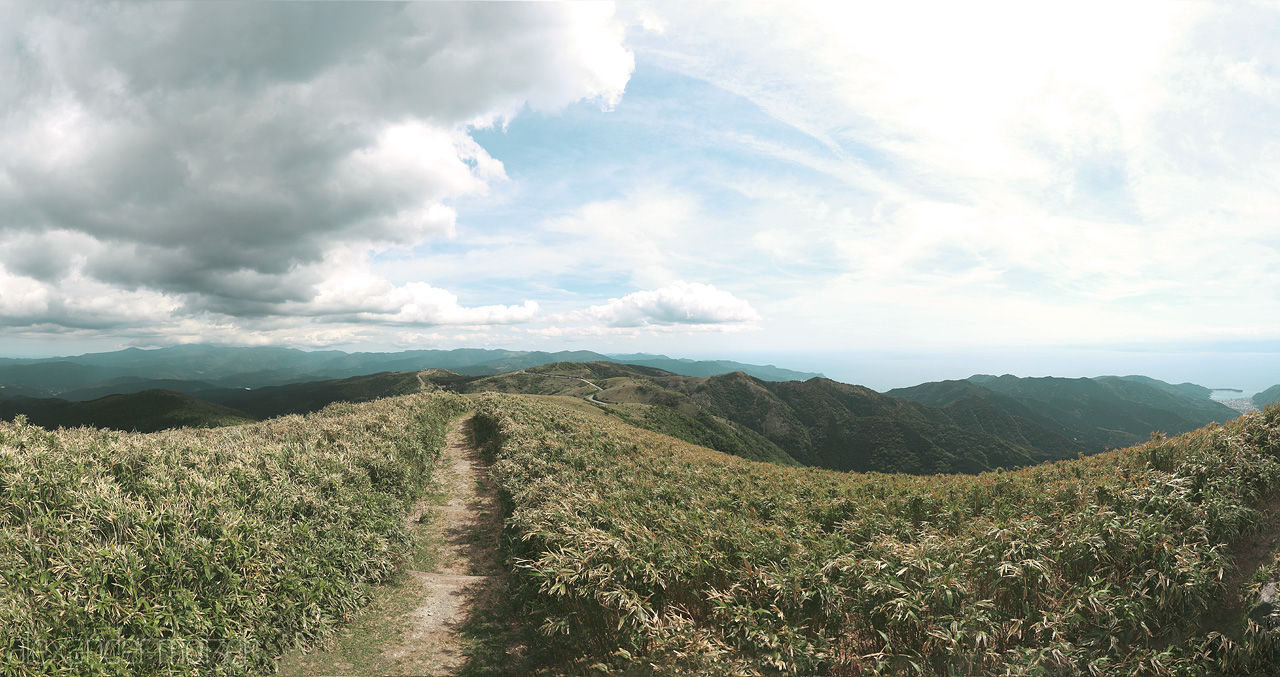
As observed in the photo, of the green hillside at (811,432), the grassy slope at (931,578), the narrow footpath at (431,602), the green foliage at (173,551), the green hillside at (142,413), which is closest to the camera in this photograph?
the grassy slope at (931,578)

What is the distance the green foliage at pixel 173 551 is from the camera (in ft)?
22.2

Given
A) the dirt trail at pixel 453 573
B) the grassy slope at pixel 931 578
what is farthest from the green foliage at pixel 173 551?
the grassy slope at pixel 931 578

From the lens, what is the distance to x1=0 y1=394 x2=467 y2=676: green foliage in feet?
22.2

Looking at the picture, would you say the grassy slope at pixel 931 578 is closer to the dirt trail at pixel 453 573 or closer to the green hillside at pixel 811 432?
the dirt trail at pixel 453 573

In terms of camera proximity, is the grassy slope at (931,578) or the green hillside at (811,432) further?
the green hillside at (811,432)

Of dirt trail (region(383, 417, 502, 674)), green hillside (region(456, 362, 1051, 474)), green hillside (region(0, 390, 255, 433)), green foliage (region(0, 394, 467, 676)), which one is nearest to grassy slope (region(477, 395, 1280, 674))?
dirt trail (region(383, 417, 502, 674))

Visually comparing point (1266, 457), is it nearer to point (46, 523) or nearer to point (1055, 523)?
point (1055, 523)

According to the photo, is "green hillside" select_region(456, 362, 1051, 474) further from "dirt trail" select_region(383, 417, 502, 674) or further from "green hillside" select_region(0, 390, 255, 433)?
"dirt trail" select_region(383, 417, 502, 674)

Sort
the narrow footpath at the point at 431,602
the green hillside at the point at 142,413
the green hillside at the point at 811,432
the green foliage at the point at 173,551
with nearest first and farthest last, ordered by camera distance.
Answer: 1. the green foliage at the point at 173,551
2. the narrow footpath at the point at 431,602
3. the green hillside at the point at 142,413
4. the green hillside at the point at 811,432

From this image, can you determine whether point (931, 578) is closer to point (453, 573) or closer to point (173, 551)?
point (453, 573)

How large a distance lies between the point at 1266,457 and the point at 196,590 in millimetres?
21252

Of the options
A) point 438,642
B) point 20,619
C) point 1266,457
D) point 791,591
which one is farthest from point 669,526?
point 1266,457

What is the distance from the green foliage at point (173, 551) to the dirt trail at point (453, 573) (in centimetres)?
153

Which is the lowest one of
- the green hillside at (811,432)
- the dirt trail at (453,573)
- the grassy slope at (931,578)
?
the green hillside at (811,432)
